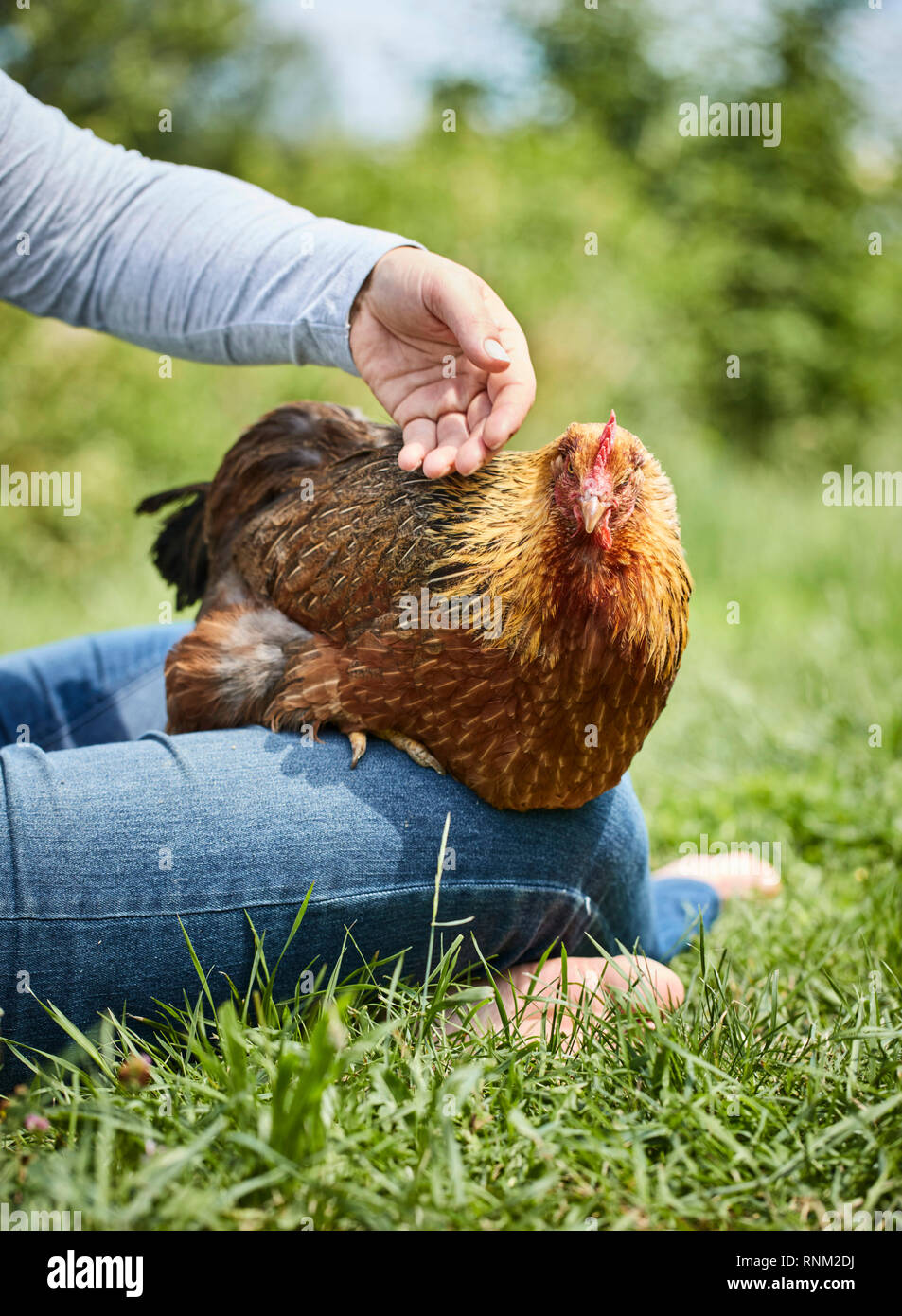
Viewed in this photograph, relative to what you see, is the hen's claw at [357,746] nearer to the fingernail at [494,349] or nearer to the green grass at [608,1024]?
the green grass at [608,1024]

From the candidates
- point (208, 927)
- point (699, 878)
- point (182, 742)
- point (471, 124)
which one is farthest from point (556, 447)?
point (471, 124)

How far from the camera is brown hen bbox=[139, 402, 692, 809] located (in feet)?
5.69

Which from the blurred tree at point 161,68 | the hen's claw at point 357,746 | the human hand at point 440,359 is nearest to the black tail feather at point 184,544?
the human hand at point 440,359

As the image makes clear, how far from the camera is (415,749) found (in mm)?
1902

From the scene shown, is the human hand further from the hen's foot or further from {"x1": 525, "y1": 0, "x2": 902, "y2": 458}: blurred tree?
{"x1": 525, "y1": 0, "x2": 902, "y2": 458}: blurred tree

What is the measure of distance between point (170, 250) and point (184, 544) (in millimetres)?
856

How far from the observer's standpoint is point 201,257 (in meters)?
2.10

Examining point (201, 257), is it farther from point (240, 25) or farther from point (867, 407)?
point (867, 407)

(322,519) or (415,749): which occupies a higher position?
(322,519)

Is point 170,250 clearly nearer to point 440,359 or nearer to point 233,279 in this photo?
point 233,279

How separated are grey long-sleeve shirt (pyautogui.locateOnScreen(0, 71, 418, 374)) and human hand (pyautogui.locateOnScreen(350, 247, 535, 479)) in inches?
2.5

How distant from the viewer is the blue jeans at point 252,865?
160cm

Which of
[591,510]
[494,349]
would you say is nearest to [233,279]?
[494,349]

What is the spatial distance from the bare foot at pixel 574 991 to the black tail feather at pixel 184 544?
1.37 metres
